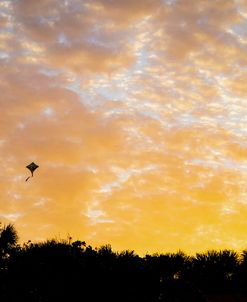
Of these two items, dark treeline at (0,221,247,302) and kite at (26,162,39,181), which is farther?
kite at (26,162,39,181)

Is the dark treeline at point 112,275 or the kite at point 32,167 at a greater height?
the kite at point 32,167

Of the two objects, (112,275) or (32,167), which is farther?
(32,167)

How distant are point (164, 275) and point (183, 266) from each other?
156cm

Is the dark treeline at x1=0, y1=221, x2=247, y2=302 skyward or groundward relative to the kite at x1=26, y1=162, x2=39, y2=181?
groundward

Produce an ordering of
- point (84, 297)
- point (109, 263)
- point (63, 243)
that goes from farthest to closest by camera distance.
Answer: point (63, 243) < point (109, 263) < point (84, 297)

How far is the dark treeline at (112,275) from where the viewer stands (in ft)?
82.0

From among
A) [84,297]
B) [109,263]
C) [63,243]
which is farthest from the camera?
[63,243]

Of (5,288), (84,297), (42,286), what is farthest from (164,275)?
(5,288)

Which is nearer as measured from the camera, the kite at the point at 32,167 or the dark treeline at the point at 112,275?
the dark treeline at the point at 112,275

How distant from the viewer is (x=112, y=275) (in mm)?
25609

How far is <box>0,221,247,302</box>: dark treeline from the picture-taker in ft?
82.0

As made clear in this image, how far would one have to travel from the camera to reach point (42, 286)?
2508 cm

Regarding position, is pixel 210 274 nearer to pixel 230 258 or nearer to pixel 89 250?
pixel 230 258

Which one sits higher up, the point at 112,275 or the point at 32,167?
the point at 32,167
